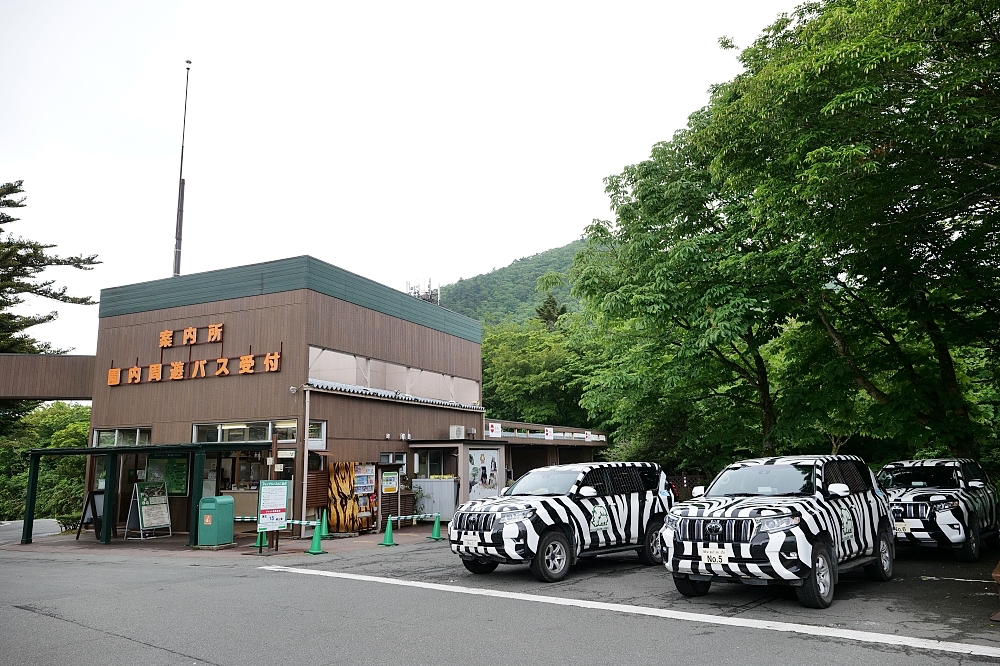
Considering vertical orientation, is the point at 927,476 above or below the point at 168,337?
below

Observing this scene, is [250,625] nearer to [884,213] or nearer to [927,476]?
[884,213]

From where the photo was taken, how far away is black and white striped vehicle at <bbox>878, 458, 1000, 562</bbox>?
1241cm

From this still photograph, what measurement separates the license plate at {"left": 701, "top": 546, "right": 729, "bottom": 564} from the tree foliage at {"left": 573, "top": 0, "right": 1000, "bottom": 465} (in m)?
4.91

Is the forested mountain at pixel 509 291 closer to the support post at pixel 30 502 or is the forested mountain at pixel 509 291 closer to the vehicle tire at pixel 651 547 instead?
the support post at pixel 30 502

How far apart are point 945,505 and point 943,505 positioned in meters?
0.03

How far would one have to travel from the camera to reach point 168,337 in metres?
22.8

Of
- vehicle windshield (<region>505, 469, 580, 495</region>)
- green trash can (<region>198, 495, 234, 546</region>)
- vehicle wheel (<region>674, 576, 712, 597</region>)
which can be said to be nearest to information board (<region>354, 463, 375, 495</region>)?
green trash can (<region>198, 495, 234, 546</region>)

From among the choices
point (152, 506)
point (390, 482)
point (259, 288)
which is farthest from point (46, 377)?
point (390, 482)

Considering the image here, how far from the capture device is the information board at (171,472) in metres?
21.2

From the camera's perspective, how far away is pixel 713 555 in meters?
8.71

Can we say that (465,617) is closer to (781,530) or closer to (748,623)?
(748,623)

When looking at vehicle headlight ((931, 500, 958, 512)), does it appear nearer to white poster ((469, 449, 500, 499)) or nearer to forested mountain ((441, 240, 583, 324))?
white poster ((469, 449, 500, 499))

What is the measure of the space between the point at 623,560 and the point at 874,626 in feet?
20.7

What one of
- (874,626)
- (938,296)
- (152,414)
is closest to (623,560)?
→ (874,626)
